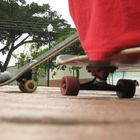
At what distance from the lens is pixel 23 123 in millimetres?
285

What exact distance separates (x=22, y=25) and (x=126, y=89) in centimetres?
2205

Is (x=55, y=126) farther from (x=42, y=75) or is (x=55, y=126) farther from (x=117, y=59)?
(x=42, y=75)

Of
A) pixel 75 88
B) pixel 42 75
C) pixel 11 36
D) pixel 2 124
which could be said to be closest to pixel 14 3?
pixel 11 36

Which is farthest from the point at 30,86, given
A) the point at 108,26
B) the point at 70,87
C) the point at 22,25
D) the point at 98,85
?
the point at 22,25

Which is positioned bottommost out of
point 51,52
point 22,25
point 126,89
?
point 126,89

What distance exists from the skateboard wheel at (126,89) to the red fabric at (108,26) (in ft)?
1.07

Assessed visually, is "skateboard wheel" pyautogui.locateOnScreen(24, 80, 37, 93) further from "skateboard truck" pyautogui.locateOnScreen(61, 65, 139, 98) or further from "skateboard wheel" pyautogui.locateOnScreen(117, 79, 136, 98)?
"skateboard wheel" pyautogui.locateOnScreen(117, 79, 136, 98)

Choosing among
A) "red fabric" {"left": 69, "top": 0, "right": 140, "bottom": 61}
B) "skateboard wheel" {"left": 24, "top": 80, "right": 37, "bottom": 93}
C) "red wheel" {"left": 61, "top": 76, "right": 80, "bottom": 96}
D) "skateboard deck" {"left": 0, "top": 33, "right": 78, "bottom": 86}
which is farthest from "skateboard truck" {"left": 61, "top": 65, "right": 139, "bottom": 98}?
"skateboard wheel" {"left": 24, "top": 80, "right": 37, "bottom": 93}

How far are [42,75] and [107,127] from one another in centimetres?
1826

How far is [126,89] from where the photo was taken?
201cm

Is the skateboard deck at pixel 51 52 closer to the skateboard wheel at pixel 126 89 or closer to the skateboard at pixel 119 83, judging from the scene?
the skateboard at pixel 119 83

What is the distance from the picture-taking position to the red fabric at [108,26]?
5.00 ft

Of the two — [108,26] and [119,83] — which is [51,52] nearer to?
[119,83]

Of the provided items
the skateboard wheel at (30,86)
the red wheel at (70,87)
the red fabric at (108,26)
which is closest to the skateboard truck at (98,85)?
the red wheel at (70,87)
